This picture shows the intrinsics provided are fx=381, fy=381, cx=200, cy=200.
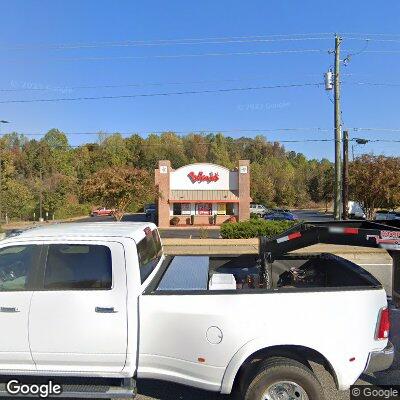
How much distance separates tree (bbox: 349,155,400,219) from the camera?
2114 centimetres

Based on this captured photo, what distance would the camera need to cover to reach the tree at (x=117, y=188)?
21047 mm

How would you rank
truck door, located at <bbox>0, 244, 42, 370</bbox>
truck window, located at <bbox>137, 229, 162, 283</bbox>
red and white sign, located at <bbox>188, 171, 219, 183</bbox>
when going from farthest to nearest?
1. red and white sign, located at <bbox>188, 171, 219, 183</bbox>
2. truck window, located at <bbox>137, 229, 162, 283</bbox>
3. truck door, located at <bbox>0, 244, 42, 370</bbox>

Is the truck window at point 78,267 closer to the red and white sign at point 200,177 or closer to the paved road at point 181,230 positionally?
the paved road at point 181,230

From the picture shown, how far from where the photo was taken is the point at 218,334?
3031 mm

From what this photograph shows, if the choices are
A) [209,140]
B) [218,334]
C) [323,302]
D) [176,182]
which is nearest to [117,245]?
[218,334]

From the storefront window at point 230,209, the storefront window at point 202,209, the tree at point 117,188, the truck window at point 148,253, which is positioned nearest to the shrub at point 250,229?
the tree at point 117,188

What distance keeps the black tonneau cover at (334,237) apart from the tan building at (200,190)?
1234 inches

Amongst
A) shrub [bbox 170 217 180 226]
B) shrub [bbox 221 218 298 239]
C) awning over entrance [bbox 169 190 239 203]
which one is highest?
awning over entrance [bbox 169 190 239 203]

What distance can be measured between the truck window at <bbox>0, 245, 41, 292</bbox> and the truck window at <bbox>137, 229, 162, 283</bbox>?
2.99 feet

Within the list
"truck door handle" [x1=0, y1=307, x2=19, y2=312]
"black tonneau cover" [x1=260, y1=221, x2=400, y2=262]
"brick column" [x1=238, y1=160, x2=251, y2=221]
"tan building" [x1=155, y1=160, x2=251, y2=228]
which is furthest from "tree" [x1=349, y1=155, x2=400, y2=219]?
"truck door handle" [x1=0, y1=307, x2=19, y2=312]

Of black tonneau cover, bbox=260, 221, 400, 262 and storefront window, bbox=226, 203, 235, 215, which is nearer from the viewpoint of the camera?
black tonneau cover, bbox=260, 221, 400, 262

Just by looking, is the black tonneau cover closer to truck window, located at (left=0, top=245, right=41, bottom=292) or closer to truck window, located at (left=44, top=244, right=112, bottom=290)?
truck window, located at (left=44, top=244, right=112, bottom=290)

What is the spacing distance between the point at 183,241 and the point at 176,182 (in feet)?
61.7

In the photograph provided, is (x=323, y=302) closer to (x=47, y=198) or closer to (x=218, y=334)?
(x=218, y=334)
